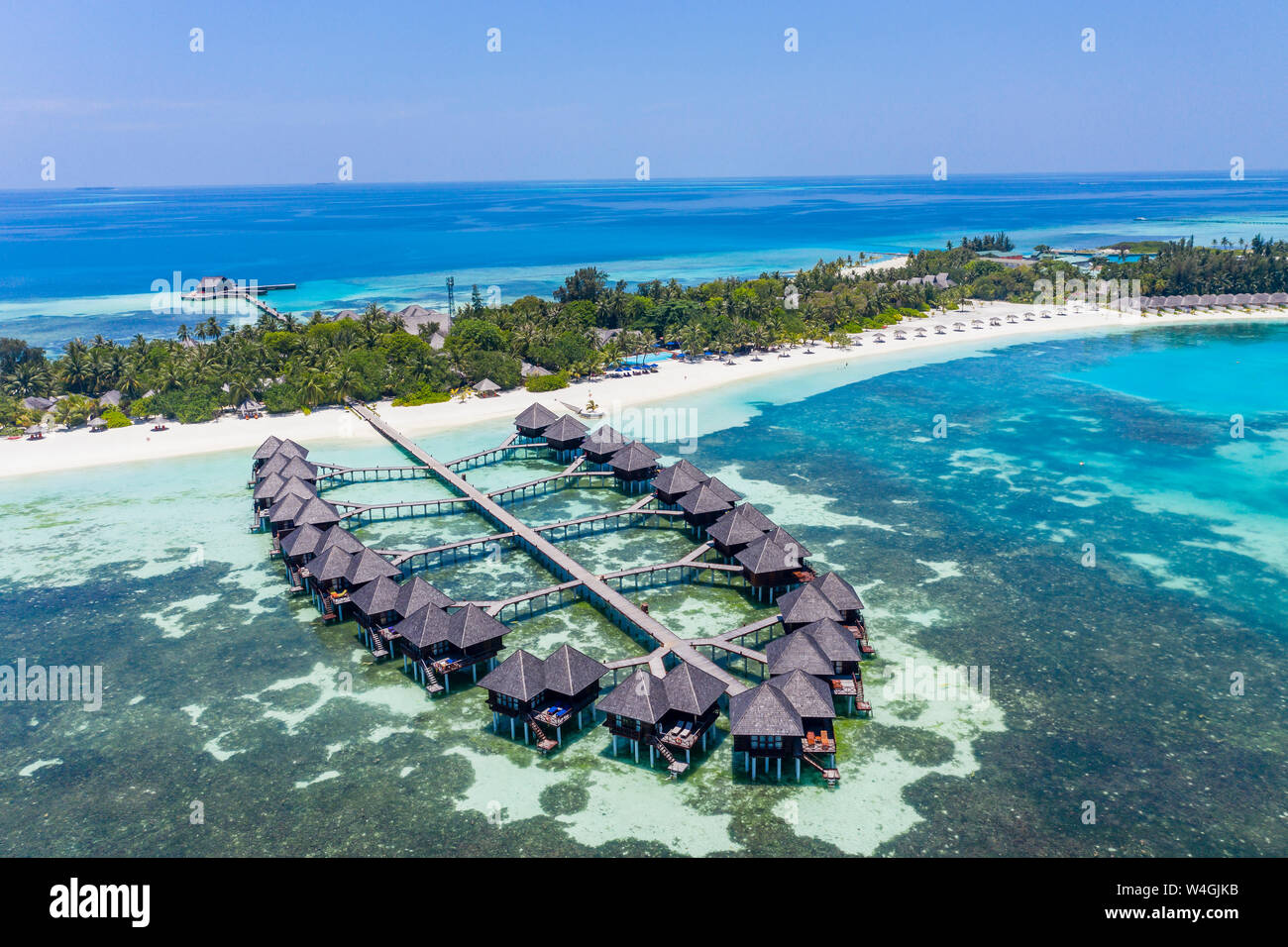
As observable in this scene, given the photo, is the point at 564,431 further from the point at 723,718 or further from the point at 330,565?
the point at 723,718

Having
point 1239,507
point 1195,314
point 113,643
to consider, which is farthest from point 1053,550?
point 1195,314

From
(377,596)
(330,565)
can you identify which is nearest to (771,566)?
(377,596)

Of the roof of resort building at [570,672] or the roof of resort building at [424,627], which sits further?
the roof of resort building at [424,627]

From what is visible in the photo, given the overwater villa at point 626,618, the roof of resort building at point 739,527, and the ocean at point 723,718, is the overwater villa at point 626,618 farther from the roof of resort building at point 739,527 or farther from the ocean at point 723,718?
the ocean at point 723,718

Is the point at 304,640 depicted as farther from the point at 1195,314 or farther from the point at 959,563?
the point at 1195,314

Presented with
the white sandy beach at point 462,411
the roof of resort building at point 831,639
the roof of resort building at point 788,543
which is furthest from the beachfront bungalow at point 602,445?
the roof of resort building at point 831,639
